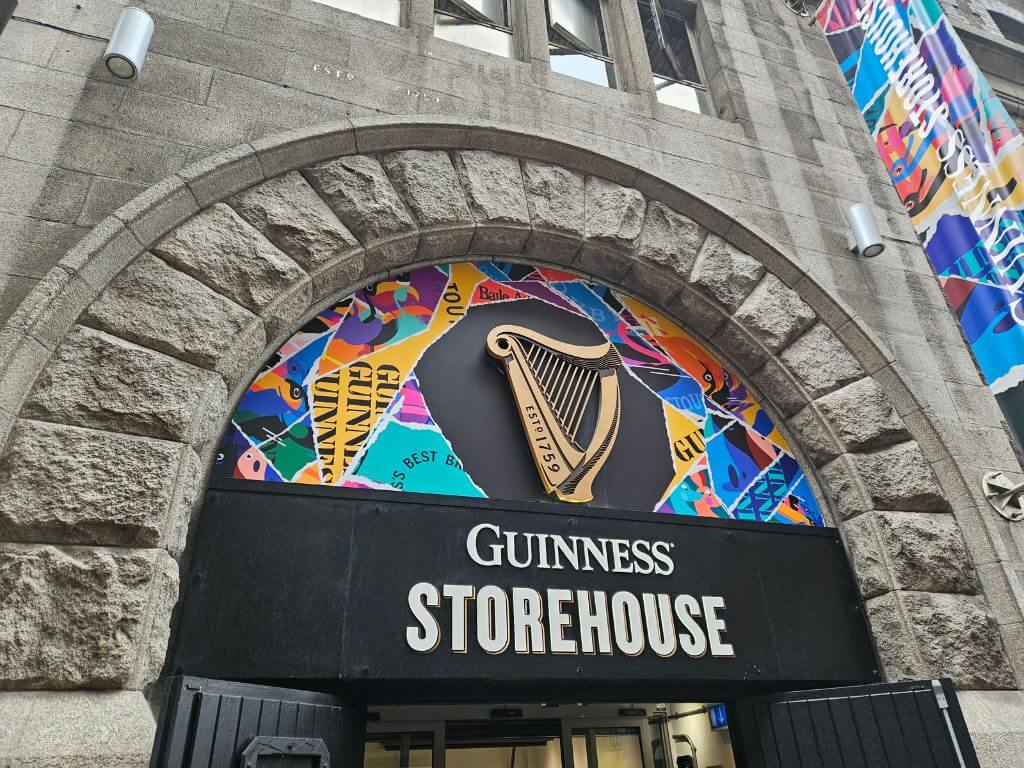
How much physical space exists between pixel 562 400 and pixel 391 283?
1.42 meters

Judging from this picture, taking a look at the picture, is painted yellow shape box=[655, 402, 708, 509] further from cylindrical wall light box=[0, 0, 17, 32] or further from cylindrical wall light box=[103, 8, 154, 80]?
cylindrical wall light box=[0, 0, 17, 32]

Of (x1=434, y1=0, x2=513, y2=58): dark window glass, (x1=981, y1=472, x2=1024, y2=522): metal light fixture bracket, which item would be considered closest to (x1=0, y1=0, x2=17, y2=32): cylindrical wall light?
(x1=434, y1=0, x2=513, y2=58): dark window glass

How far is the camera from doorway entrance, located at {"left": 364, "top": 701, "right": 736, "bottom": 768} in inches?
245

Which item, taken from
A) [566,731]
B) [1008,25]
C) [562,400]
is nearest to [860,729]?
[562,400]

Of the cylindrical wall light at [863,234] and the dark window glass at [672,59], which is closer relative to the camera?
the cylindrical wall light at [863,234]

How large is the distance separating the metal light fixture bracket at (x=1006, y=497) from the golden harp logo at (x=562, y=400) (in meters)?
2.79

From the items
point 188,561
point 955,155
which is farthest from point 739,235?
point 188,561

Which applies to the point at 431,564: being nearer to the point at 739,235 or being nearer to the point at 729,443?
the point at 729,443

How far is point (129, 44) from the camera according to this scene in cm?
404

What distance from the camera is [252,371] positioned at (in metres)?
3.86

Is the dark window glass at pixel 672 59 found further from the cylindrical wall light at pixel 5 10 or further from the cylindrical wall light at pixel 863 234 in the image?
the cylindrical wall light at pixel 5 10

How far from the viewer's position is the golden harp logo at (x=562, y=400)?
4.23 meters

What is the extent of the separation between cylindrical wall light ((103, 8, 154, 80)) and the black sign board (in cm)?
268

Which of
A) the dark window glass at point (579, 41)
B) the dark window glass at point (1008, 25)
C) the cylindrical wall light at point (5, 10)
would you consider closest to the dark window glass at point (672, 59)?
the dark window glass at point (579, 41)
